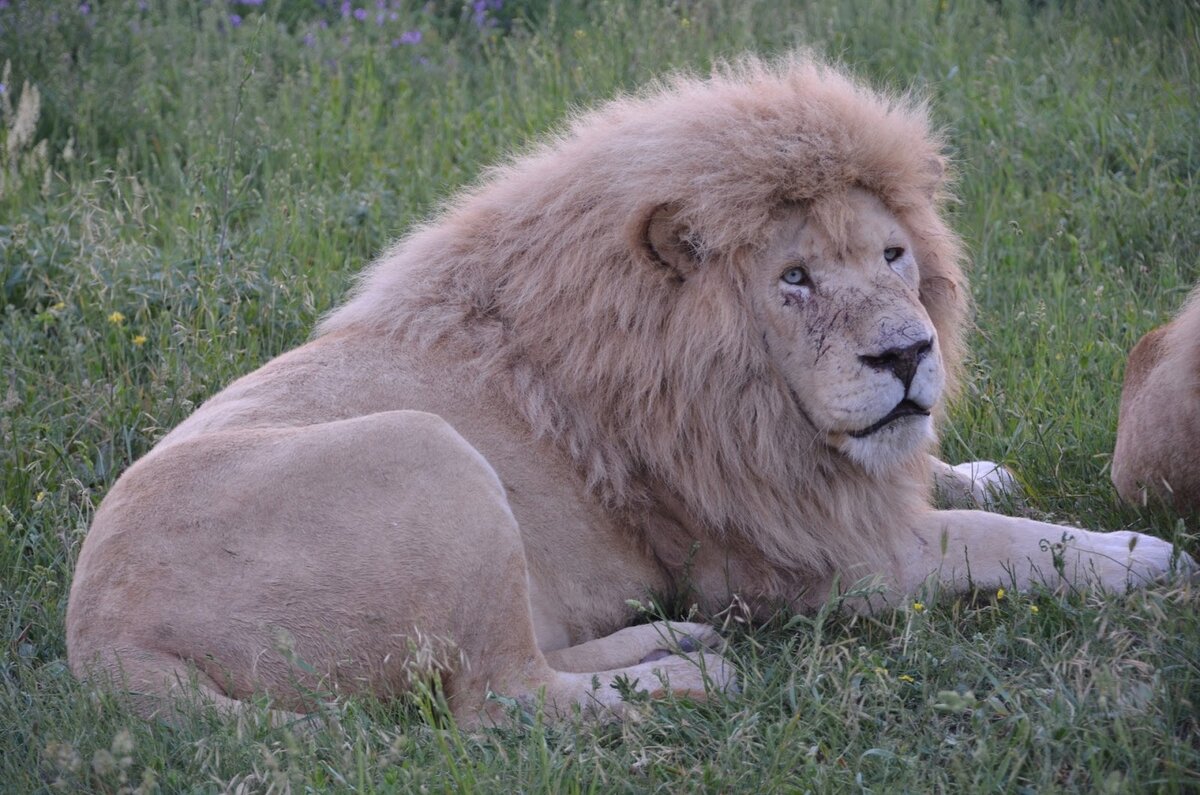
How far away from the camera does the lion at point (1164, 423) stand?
348cm

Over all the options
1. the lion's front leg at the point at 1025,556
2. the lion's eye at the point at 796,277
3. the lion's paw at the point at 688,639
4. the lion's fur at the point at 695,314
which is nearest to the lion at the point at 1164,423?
the lion's front leg at the point at 1025,556

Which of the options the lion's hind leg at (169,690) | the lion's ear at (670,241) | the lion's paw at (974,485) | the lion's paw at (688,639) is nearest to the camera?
the lion's hind leg at (169,690)

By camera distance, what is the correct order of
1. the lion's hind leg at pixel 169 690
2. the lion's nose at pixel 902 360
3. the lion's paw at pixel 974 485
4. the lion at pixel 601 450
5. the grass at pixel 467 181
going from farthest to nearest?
the lion's paw at pixel 974 485, the lion's nose at pixel 902 360, the lion at pixel 601 450, the lion's hind leg at pixel 169 690, the grass at pixel 467 181

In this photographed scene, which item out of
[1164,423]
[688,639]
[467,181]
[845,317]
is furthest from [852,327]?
[467,181]

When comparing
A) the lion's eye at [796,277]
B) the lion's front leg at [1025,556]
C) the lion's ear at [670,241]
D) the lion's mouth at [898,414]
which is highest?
the lion's ear at [670,241]

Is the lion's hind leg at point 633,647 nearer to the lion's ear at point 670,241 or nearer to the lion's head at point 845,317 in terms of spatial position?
the lion's head at point 845,317

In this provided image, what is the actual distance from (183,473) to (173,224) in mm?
2801

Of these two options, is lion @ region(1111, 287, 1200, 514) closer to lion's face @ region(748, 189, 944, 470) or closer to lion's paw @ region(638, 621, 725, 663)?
lion's face @ region(748, 189, 944, 470)

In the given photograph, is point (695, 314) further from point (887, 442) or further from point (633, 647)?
point (633, 647)

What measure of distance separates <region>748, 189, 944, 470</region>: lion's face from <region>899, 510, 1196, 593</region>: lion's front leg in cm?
28

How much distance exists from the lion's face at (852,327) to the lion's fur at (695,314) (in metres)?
0.05

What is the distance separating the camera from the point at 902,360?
10.4ft

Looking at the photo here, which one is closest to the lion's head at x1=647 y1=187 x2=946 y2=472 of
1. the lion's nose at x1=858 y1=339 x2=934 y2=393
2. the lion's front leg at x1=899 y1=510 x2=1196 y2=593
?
the lion's nose at x1=858 y1=339 x2=934 y2=393

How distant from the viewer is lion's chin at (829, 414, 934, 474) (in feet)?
10.9
